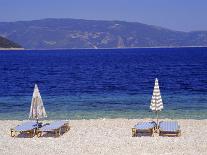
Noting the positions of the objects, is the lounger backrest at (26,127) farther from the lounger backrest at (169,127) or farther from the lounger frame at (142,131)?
the lounger backrest at (169,127)

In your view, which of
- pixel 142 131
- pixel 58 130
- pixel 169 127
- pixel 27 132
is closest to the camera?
pixel 169 127

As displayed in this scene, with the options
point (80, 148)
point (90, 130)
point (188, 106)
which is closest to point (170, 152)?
point (80, 148)

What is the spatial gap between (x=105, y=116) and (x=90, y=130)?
21.7 ft

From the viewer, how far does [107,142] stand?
61.1ft

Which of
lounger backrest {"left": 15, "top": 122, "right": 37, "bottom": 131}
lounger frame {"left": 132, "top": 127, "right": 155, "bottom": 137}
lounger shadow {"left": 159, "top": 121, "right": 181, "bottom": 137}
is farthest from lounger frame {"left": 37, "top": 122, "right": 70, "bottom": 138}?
lounger shadow {"left": 159, "top": 121, "right": 181, "bottom": 137}

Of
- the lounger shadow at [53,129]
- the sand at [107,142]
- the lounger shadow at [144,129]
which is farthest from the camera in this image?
the lounger shadow at [53,129]

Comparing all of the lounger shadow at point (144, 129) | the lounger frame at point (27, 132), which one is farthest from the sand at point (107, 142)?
the lounger shadow at point (144, 129)

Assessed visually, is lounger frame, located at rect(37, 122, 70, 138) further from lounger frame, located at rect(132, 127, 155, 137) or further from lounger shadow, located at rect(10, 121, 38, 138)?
lounger frame, located at rect(132, 127, 155, 137)

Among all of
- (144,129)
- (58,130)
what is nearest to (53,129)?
(58,130)

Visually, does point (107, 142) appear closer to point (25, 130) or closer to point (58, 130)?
point (58, 130)

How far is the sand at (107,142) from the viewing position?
55.9ft

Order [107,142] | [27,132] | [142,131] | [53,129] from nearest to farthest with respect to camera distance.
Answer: [107,142] < [53,129] < [142,131] < [27,132]

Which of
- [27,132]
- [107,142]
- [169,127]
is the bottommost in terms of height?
[107,142]

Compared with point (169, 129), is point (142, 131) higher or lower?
lower
